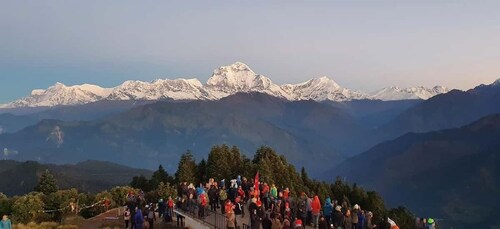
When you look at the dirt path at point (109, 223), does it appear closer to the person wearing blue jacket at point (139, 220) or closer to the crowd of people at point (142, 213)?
the crowd of people at point (142, 213)

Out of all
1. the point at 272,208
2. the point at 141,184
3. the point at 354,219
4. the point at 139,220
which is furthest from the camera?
the point at 141,184

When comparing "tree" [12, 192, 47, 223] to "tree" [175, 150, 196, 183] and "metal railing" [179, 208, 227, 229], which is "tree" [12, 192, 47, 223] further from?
"tree" [175, 150, 196, 183]

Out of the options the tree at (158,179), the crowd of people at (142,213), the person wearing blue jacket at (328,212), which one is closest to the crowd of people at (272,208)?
the person wearing blue jacket at (328,212)

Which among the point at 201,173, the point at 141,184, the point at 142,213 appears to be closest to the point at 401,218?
the point at 141,184

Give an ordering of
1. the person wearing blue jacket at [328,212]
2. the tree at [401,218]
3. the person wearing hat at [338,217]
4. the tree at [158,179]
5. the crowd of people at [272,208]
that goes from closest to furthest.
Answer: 1. the crowd of people at [272,208]
2. the person wearing hat at [338,217]
3. the person wearing blue jacket at [328,212]
4. the tree at [158,179]
5. the tree at [401,218]

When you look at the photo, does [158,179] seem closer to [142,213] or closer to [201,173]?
[201,173]

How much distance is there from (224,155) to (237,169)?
2503mm

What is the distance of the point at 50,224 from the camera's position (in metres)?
40.2

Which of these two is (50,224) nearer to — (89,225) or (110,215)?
(89,225)

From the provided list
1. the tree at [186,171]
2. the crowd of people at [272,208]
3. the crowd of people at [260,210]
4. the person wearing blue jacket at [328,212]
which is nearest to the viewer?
the crowd of people at [272,208]

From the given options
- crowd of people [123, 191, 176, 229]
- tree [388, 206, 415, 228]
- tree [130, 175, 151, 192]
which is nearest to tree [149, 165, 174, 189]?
tree [130, 175, 151, 192]

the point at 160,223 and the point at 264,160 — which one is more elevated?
the point at 264,160

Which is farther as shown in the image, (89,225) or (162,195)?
(162,195)

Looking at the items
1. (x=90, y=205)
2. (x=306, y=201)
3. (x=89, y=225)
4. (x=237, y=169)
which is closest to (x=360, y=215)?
(x=306, y=201)
